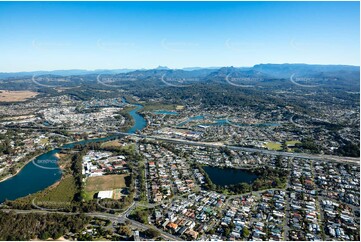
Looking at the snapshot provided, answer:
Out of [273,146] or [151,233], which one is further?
[273,146]

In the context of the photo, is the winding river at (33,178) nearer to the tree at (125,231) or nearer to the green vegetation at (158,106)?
the tree at (125,231)

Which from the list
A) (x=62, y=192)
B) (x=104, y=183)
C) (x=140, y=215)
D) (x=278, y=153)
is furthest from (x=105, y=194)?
(x=278, y=153)

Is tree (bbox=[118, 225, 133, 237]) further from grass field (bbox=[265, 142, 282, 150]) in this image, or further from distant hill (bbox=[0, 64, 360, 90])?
distant hill (bbox=[0, 64, 360, 90])

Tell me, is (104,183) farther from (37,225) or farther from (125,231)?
(125,231)

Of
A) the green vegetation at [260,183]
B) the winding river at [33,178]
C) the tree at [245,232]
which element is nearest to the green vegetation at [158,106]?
the winding river at [33,178]

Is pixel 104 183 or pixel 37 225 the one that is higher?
pixel 37 225

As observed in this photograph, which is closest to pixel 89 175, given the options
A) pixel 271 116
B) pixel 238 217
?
pixel 238 217

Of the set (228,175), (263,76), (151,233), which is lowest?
(228,175)
